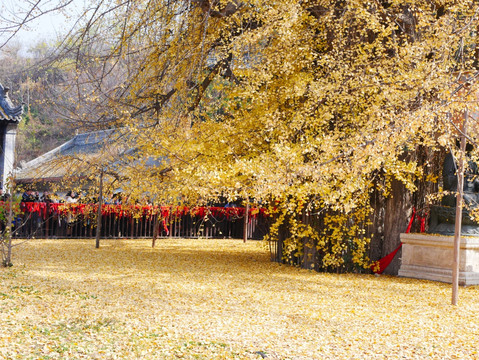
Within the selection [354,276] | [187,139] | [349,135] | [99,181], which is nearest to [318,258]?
[354,276]

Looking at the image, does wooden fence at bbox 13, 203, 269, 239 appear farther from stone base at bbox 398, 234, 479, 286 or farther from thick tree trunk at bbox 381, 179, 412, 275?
stone base at bbox 398, 234, 479, 286

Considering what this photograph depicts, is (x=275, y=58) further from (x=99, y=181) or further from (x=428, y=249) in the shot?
(x=99, y=181)

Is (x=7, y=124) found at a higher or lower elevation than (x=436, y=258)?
higher

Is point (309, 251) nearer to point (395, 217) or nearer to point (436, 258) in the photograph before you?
point (395, 217)

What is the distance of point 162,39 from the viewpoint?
37.2 feet

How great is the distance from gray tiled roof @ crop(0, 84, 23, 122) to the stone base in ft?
53.7

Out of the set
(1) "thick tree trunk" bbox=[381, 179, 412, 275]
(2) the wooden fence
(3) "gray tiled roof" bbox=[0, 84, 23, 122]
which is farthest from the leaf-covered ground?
(3) "gray tiled roof" bbox=[0, 84, 23, 122]

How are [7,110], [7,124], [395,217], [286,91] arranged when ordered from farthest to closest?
[7,124], [7,110], [395,217], [286,91]

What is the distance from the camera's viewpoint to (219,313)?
7082mm

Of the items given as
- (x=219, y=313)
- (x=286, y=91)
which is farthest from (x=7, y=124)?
(x=219, y=313)

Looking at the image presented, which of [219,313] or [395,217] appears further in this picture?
[395,217]

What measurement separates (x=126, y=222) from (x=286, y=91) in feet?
30.3

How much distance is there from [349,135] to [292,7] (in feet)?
7.89

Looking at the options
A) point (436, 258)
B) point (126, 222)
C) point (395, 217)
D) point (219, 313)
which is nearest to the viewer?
point (219, 313)
